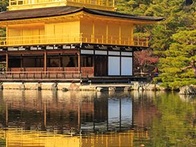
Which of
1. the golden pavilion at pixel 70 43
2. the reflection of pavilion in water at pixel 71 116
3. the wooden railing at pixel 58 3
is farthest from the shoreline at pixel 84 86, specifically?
the reflection of pavilion in water at pixel 71 116

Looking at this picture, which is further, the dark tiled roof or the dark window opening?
the dark window opening

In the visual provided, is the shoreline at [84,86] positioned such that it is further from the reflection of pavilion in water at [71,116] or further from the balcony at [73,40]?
the reflection of pavilion in water at [71,116]

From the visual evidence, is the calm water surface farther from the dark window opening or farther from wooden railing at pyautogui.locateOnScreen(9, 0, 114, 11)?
wooden railing at pyautogui.locateOnScreen(9, 0, 114, 11)

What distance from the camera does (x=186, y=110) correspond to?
26297mm

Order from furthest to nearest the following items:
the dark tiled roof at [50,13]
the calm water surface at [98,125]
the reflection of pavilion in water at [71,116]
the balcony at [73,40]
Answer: the dark tiled roof at [50,13] → the balcony at [73,40] → the reflection of pavilion in water at [71,116] → the calm water surface at [98,125]

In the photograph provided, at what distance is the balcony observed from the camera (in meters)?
48.9

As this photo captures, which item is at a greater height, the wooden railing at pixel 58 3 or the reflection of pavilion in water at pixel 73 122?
the wooden railing at pixel 58 3

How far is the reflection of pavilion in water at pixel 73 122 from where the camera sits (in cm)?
1717

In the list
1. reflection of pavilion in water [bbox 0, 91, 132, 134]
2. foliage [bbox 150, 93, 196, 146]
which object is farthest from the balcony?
foliage [bbox 150, 93, 196, 146]

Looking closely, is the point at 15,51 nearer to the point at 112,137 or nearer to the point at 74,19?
the point at 74,19

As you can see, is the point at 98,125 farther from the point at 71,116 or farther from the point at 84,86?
the point at 84,86

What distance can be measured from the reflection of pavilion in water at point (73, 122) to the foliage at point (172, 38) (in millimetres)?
12302

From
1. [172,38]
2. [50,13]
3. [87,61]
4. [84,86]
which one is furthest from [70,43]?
[172,38]

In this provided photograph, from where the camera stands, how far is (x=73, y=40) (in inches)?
1923
